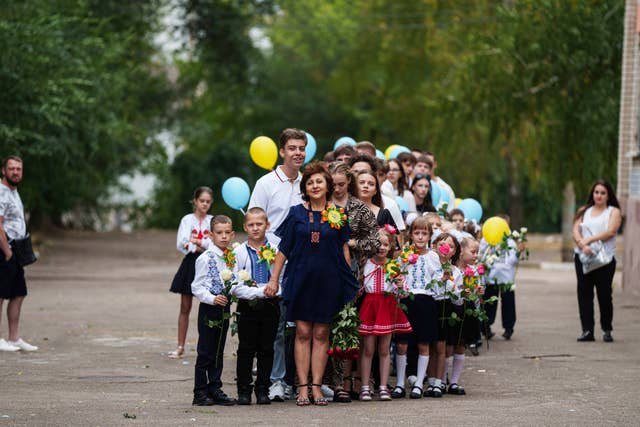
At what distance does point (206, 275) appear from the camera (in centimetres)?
1016

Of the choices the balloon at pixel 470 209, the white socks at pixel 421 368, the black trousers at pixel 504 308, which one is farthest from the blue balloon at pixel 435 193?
the white socks at pixel 421 368

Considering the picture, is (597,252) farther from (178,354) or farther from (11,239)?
(11,239)

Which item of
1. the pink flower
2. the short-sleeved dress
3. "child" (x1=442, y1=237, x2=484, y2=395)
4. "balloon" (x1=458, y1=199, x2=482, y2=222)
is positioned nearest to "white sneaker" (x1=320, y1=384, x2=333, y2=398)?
the short-sleeved dress

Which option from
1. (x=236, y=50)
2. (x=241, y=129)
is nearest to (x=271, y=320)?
(x=236, y=50)

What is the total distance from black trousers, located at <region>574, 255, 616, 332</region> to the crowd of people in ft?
13.1

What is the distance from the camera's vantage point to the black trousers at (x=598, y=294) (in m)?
15.4

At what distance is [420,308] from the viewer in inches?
433

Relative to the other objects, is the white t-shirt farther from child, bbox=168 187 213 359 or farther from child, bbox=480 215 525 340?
child, bbox=480 215 525 340

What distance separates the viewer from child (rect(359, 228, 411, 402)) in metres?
10.5

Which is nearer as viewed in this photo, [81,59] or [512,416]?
[512,416]

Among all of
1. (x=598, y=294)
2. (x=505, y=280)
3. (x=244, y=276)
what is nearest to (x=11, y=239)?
(x=244, y=276)

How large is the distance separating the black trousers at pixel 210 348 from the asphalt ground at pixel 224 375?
24 cm

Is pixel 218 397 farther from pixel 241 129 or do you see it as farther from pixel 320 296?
pixel 241 129

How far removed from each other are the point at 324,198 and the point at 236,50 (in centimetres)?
3215
